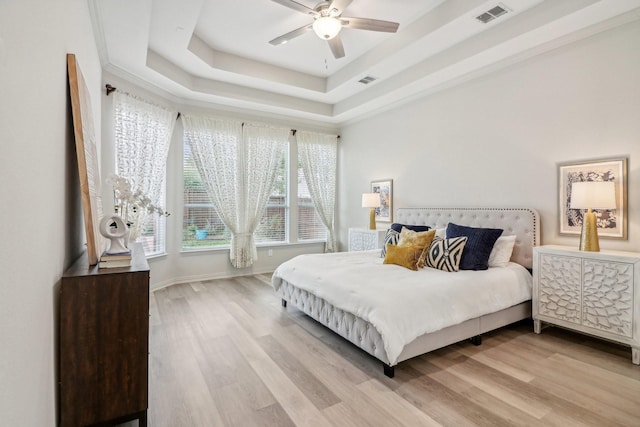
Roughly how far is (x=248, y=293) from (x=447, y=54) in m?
4.01

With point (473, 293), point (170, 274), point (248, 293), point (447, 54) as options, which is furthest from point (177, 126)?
point (473, 293)

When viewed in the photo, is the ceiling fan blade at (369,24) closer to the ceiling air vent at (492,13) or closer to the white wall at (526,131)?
the ceiling air vent at (492,13)

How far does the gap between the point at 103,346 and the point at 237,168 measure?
4041 millimetres

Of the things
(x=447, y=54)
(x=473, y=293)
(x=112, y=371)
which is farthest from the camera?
(x=447, y=54)

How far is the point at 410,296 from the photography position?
249 cm

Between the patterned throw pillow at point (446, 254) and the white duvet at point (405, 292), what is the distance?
0.34ft

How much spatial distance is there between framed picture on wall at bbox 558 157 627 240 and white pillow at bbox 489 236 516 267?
0.49 metres

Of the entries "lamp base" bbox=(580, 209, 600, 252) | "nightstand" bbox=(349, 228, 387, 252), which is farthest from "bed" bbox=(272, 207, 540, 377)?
"nightstand" bbox=(349, 228, 387, 252)

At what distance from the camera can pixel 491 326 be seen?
3.02 meters

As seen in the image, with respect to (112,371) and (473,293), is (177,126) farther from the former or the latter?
(473,293)

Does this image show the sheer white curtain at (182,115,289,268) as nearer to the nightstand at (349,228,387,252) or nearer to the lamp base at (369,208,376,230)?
the nightstand at (349,228,387,252)

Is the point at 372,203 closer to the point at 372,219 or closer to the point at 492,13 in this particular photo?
the point at 372,219

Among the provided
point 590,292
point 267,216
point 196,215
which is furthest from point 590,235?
point 196,215

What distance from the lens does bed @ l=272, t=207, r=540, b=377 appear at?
2.38 metres
